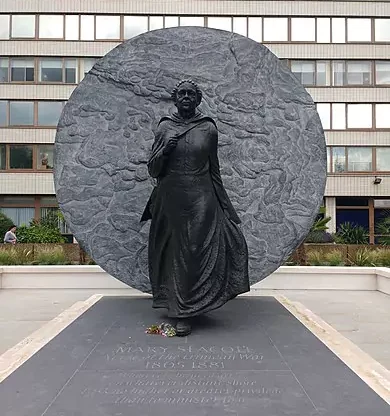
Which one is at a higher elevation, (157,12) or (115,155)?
(157,12)

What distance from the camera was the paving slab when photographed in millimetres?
3707

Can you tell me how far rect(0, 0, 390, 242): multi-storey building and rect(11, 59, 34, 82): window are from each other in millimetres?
52

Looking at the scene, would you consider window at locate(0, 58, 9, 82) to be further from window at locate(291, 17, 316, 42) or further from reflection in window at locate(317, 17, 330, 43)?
reflection in window at locate(317, 17, 330, 43)

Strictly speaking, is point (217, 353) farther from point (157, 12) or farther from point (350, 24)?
point (350, 24)

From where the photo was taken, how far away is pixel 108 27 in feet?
96.9

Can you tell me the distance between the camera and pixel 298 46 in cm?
2989

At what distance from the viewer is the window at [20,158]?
30094 mm

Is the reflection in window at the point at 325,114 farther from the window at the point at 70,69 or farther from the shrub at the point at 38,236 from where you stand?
the shrub at the point at 38,236

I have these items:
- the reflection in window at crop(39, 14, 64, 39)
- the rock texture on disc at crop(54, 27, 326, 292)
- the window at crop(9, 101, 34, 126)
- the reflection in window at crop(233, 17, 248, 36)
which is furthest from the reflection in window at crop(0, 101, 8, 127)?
the rock texture on disc at crop(54, 27, 326, 292)

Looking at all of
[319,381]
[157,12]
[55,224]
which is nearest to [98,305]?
[319,381]

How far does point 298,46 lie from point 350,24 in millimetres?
2999

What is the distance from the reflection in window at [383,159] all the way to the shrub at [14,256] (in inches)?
835

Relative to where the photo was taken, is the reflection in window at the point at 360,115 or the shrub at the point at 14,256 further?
the reflection in window at the point at 360,115

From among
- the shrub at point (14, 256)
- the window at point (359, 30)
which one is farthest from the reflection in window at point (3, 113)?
the window at point (359, 30)
